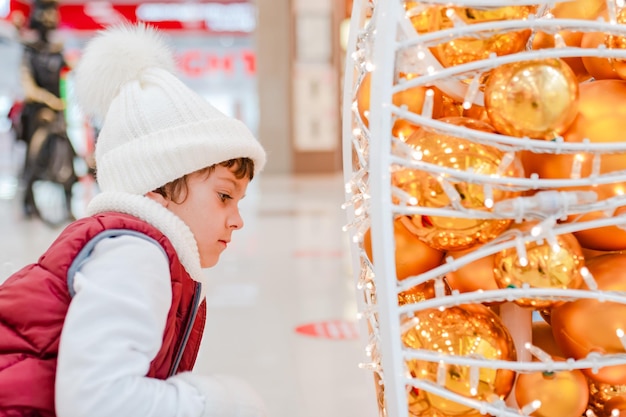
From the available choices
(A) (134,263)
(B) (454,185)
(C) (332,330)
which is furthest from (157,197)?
(C) (332,330)

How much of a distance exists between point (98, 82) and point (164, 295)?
0.37 metres

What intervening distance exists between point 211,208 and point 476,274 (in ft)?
1.28

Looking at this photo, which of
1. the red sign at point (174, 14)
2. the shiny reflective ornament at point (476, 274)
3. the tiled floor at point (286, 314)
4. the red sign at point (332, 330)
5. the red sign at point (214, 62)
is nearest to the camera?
the shiny reflective ornament at point (476, 274)

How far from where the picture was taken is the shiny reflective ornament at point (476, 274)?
1.02m

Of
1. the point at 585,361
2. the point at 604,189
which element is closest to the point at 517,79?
the point at 604,189

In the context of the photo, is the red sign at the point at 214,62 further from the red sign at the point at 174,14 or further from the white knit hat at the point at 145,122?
the white knit hat at the point at 145,122

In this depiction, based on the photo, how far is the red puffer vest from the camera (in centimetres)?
103

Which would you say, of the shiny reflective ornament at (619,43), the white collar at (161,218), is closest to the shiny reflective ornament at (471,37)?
the shiny reflective ornament at (619,43)

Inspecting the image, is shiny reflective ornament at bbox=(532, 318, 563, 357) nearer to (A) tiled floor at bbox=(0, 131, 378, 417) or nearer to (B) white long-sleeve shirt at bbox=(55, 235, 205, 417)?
(A) tiled floor at bbox=(0, 131, 378, 417)

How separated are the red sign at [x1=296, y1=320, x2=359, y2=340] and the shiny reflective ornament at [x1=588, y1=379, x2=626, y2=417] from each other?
1.46 metres

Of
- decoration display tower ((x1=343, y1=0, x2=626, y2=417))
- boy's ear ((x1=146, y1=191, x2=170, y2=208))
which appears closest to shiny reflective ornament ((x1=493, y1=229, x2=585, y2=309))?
decoration display tower ((x1=343, y1=0, x2=626, y2=417))

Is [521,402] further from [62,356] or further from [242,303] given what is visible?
[242,303]

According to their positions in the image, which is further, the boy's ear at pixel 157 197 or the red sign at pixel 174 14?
the red sign at pixel 174 14

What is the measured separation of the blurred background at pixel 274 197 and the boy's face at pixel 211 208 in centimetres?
26
